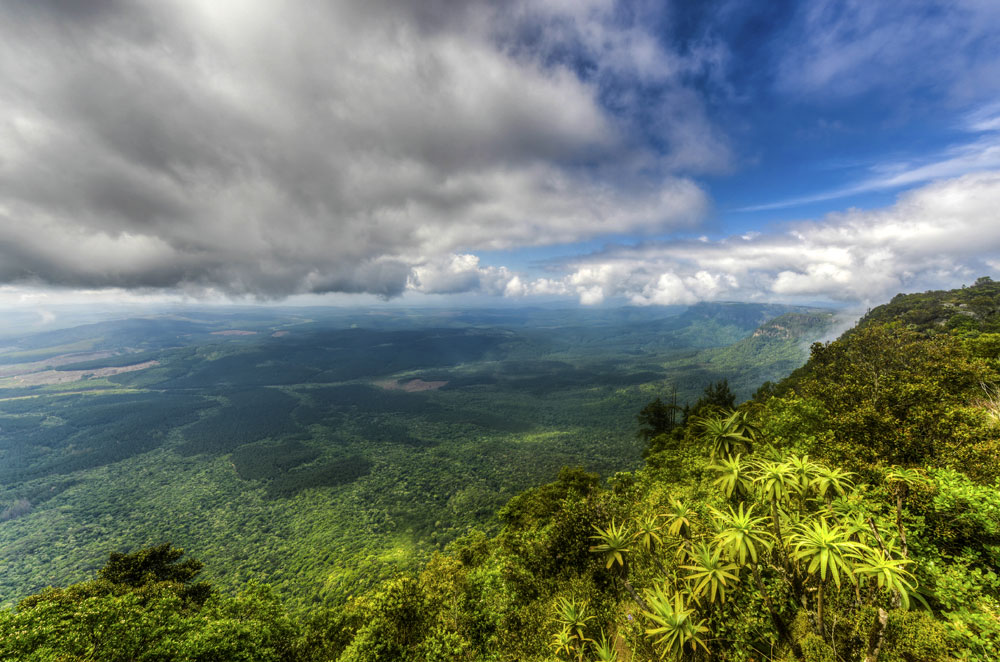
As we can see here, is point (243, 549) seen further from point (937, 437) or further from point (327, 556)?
point (937, 437)

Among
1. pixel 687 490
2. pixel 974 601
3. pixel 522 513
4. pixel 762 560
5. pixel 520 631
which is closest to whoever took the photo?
pixel 974 601

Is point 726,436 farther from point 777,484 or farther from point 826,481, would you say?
point 777,484

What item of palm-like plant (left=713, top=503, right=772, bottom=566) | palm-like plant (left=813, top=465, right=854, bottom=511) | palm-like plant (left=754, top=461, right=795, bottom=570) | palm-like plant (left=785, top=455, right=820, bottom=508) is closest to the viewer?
palm-like plant (left=713, top=503, right=772, bottom=566)

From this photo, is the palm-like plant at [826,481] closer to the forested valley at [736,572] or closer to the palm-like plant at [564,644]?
the forested valley at [736,572]

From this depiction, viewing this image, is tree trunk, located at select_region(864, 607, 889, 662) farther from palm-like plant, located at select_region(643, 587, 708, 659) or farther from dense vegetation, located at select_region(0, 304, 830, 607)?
dense vegetation, located at select_region(0, 304, 830, 607)

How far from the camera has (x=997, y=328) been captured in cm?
5322

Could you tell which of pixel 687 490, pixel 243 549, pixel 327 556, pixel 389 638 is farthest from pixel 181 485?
pixel 687 490

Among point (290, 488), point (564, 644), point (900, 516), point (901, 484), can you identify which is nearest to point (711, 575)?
point (564, 644)

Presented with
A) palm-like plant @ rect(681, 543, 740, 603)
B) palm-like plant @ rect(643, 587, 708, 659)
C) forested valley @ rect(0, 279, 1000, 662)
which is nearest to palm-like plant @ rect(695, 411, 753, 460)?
forested valley @ rect(0, 279, 1000, 662)

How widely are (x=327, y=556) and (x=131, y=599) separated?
7061 cm

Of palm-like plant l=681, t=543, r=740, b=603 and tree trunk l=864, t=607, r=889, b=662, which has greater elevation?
palm-like plant l=681, t=543, r=740, b=603

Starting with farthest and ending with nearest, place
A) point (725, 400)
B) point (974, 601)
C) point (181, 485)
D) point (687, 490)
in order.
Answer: point (181, 485)
point (725, 400)
point (687, 490)
point (974, 601)

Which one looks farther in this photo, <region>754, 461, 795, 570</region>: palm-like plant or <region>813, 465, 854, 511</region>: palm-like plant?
<region>813, 465, 854, 511</region>: palm-like plant

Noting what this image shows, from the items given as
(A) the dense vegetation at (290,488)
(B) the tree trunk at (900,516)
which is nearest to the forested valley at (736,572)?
(B) the tree trunk at (900,516)
